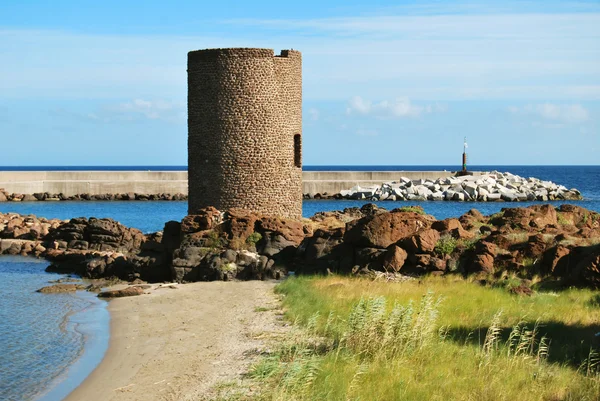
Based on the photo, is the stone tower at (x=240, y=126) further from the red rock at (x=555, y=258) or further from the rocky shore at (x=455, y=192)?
the rocky shore at (x=455, y=192)

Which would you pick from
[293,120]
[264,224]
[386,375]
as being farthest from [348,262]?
[386,375]

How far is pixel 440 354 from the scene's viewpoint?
11578mm

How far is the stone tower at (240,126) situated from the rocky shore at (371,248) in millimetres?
1518

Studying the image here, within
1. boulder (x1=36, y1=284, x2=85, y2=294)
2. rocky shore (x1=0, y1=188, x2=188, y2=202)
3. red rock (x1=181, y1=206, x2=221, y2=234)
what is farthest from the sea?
rocky shore (x1=0, y1=188, x2=188, y2=202)

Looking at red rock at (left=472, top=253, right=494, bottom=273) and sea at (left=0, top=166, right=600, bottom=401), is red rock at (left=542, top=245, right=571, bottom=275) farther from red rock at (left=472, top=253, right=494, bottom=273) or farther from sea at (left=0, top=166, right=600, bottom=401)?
sea at (left=0, top=166, right=600, bottom=401)

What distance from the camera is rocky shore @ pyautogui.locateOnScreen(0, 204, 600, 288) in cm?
1861

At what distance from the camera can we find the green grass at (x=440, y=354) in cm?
1027

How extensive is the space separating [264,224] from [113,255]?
6674 millimetres

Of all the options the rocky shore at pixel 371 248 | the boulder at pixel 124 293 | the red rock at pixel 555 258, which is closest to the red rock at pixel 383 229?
the rocky shore at pixel 371 248

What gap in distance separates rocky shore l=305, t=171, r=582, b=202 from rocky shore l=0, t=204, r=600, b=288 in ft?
131

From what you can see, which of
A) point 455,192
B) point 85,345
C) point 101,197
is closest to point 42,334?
point 85,345

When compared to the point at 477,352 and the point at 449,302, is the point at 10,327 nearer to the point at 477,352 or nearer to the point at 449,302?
the point at 449,302

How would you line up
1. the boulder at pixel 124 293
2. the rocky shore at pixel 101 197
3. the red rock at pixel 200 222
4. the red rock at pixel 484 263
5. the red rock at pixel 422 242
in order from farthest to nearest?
Answer: the rocky shore at pixel 101 197 → the red rock at pixel 200 222 → the boulder at pixel 124 293 → the red rock at pixel 422 242 → the red rock at pixel 484 263

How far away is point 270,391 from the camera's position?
10.5 m
